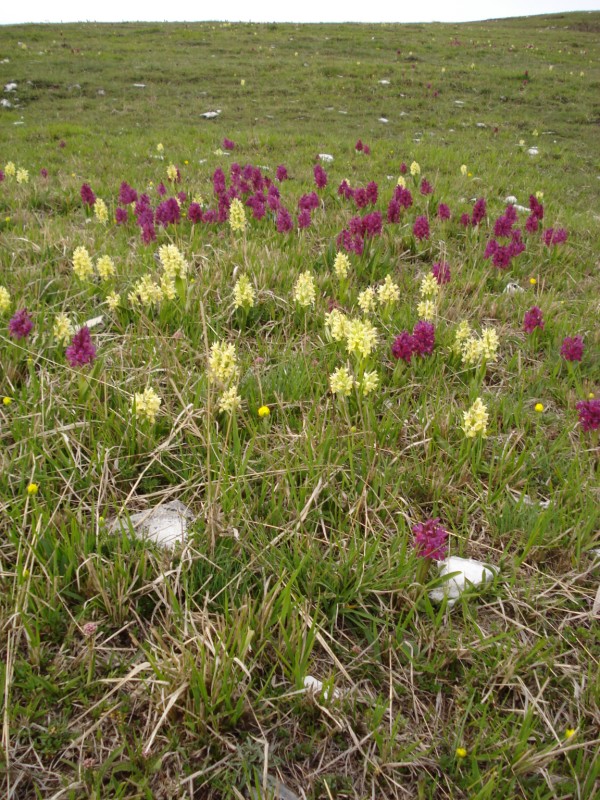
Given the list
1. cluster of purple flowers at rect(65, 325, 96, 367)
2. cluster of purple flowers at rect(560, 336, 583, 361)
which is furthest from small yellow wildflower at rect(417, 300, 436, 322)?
cluster of purple flowers at rect(65, 325, 96, 367)

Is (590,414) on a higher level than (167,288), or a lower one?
lower

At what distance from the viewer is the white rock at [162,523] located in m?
2.38

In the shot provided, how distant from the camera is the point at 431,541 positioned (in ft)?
7.20

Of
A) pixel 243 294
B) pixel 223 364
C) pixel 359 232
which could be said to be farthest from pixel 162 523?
pixel 359 232

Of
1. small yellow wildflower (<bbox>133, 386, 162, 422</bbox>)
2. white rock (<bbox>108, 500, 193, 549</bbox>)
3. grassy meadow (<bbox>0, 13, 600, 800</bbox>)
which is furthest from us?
small yellow wildflower (<bbox>133, 386, 162, 422</bbox>)

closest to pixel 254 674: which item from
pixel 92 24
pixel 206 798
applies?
pixel 206 798

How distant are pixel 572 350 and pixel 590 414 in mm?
857

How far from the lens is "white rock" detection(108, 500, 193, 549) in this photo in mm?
2379

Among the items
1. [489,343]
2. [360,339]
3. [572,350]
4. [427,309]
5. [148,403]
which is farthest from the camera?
[427,309]

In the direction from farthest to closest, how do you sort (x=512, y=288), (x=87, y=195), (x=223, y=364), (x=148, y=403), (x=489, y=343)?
(x=87, y=195)
(x=512, y=288)
(x=489, y=343)
(x=223, y=364)
(x=148, y=403)

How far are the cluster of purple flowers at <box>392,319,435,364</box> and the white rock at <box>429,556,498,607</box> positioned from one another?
1.40 metres

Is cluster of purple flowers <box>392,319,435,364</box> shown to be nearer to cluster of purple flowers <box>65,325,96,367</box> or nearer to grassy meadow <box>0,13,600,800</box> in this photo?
grassy meadow <box>0,13,600,800</box>

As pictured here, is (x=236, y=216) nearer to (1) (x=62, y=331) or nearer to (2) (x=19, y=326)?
(1) (x=62, y=331)

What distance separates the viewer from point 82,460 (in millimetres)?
2777
